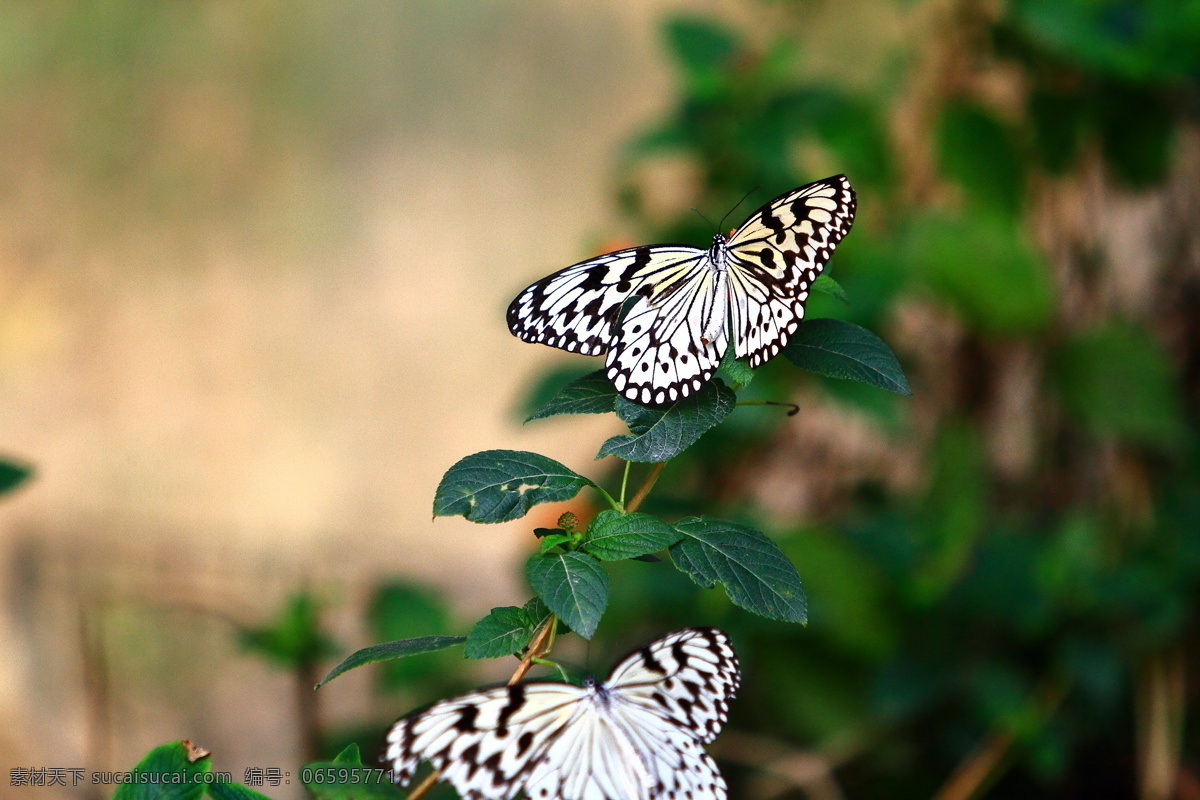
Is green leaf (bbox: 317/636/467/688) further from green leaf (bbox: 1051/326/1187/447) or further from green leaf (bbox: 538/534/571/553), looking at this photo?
green leaf (bbox: 1051/326/1187/447)

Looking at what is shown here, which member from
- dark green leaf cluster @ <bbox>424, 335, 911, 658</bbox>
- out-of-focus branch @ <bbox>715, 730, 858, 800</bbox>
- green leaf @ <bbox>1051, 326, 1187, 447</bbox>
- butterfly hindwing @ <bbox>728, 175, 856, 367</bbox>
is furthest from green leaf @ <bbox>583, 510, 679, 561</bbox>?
green leaf @ <bbox>1051, 326, 1187, 447</bbox>

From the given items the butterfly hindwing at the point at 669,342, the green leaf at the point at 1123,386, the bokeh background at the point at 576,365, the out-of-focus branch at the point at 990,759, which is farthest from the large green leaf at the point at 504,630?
the green leaf at the point at 1123,386

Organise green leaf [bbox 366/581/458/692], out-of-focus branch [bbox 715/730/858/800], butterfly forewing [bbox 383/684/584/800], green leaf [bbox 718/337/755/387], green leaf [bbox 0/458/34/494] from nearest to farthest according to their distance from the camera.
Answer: butterfly forewing [bbox 383/684/584/800]
green leaf [bbox 718/337/755/387]
green leaf [bbox 0/458/34/494]
out-of-focus branch [bbox 715/730/858/800]
green leaf [bbox 366/581/458/692]

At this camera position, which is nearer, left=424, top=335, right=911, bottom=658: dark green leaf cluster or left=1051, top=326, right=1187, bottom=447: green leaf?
left=424, top=335, right=911, bottom=658: dark green leaf cluster

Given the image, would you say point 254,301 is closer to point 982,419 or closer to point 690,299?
point 982,419

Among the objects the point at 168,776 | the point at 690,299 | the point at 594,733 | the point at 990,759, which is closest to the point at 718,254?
the point at 690,299

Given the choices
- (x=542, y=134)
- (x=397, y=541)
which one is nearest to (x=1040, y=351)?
(x=542, y=134)
